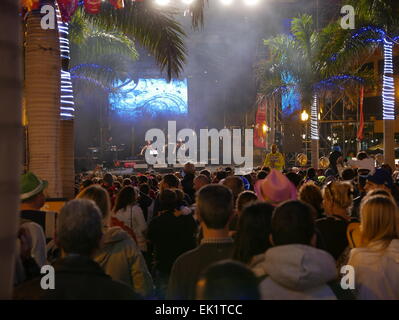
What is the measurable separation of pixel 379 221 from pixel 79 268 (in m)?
2.27

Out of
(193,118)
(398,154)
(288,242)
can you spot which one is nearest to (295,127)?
(398,154)

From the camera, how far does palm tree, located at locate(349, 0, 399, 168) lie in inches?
750

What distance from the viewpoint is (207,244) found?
4.01 meters

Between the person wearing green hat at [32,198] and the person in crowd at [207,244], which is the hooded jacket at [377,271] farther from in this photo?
the person wearing green hat at [32,198]

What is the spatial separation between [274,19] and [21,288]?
44.1 metres

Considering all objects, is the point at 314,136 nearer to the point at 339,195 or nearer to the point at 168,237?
the point at 168,237

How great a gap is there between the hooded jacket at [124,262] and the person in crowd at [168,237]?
160 centimetres

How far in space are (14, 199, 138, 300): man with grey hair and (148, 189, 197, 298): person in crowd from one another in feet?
10.6

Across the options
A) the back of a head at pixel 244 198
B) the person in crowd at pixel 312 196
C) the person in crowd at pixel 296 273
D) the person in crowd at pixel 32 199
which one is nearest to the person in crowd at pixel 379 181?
the person in crowd at pixel 312 196

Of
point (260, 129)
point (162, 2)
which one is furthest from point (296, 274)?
point (260, 129)

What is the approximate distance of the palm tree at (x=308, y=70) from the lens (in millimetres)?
24266

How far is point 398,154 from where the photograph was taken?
36.8 meters
